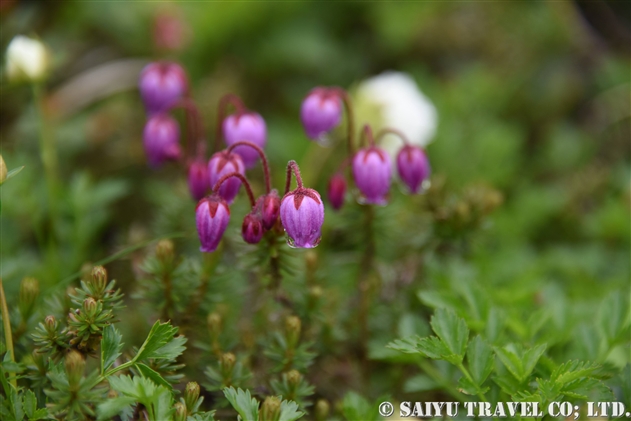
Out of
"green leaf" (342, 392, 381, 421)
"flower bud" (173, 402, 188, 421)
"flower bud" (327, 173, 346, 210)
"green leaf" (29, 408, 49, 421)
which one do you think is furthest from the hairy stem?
"flower bud" (327, 173, 346, 210)

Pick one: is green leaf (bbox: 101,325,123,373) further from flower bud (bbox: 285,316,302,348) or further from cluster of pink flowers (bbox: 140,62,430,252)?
flower bud (bbox: 285,316,302,348)

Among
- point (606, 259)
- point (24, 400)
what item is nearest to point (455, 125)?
point (606, 259)

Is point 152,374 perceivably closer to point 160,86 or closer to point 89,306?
point 89,306

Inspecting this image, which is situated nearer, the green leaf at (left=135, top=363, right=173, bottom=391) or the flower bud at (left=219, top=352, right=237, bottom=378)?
the green leaf at (left=135, top=363, right=173, bottom=391)

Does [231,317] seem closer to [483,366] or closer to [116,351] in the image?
[116,351]

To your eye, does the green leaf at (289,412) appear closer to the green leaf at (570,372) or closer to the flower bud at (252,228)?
the flower bud at (252,228)

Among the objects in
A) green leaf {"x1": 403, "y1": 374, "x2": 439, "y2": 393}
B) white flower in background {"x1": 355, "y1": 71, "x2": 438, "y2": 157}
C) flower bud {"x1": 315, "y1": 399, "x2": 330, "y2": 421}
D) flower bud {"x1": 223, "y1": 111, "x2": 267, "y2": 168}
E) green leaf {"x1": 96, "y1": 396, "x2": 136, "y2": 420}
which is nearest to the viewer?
green leaf {"x1": 96, "y1": 396, "x2": 136, "y2": 420}

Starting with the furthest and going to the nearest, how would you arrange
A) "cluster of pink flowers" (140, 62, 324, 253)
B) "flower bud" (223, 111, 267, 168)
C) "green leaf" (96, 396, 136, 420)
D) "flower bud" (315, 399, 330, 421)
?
"flower bud" (223, 111, 267, 168) → "flower bud" (315, 399, 330, 421) → "cluster of pink flowers" (140, 62, 324, 253) → "green leaf" (96, 396, 136, 420)

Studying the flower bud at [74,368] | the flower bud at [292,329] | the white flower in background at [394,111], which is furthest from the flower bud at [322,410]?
the white flower in background at [394,111]
